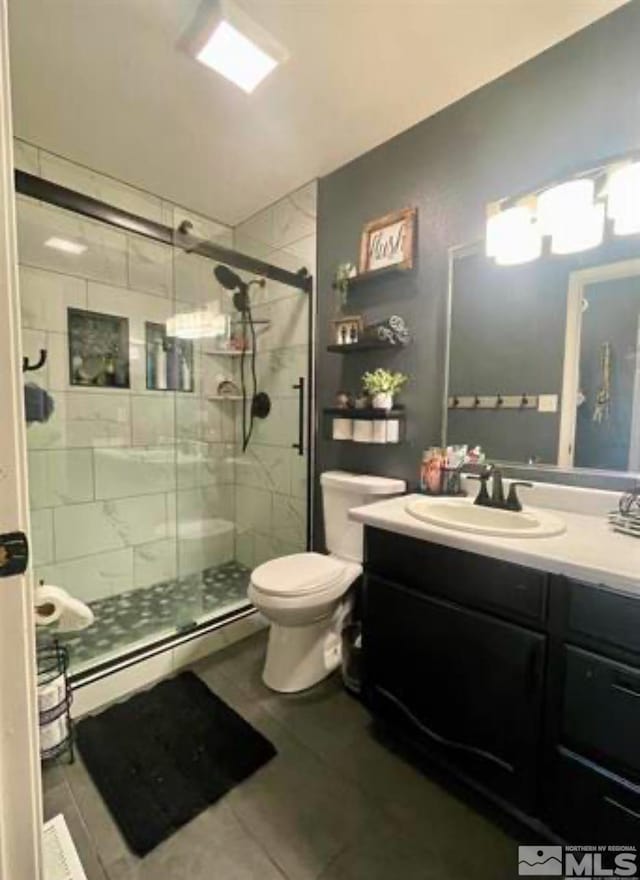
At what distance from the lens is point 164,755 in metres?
1.42

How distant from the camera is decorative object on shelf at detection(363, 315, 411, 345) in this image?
74.7 inches

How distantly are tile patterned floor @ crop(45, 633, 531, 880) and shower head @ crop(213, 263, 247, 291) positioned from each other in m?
2.31

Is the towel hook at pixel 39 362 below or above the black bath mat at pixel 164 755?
above

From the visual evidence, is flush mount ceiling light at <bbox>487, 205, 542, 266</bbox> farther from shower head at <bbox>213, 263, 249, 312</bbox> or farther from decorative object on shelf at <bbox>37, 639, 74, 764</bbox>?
decorative object on shelf at <bbox>37, 639, 74, 764</bbox>

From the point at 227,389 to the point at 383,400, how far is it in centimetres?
129

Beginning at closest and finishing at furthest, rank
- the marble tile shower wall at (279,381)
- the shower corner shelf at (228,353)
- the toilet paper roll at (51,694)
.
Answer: the toilet paper roll at (51,694) < the marble tile shower wall at (279,381) < the shower corner shelf at (228,353)

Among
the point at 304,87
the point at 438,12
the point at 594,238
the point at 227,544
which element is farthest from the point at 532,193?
the point at 227,544

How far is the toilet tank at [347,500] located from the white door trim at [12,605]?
136cm

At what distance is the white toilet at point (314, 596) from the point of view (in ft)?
5.38

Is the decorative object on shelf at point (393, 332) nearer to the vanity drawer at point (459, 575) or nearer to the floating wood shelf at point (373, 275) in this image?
the floating wood shelf at point (373, 275)

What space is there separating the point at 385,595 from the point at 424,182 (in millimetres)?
1771

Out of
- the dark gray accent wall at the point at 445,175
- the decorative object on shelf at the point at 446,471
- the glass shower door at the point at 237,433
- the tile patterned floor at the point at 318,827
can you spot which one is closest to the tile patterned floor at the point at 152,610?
the glass shower door at the point at 237,433

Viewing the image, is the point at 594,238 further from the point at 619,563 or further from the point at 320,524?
the point at 320,524

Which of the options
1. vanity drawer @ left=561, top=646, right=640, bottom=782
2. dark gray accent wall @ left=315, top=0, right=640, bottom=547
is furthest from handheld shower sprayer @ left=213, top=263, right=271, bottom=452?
vanity drawer @ left=561, top=646, right=640, bottom=782
